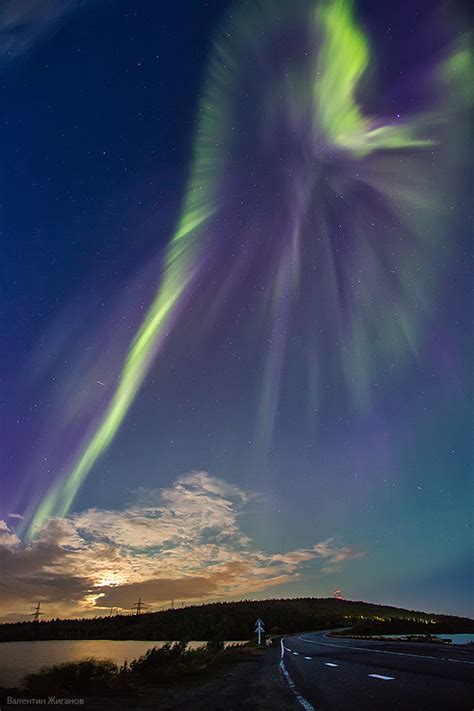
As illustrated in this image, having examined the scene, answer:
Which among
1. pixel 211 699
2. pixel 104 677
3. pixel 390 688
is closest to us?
pixel 390 688

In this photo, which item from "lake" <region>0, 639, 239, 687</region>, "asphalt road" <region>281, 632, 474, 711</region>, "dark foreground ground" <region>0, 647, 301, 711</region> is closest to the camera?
"asphalt road" <region>281, 632, 474, 711</region>

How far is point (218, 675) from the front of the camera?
19.7m

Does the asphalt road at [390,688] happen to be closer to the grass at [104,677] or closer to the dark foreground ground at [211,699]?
the dark foreground ground at [211,699]

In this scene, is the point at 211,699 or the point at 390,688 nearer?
the point at 390,688

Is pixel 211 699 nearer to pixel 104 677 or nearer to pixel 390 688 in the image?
pixel 390 688

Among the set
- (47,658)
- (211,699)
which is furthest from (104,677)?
(47,658)

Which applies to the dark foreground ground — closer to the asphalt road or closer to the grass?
the asphalt road

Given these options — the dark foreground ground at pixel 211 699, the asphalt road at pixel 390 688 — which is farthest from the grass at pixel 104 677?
the asphalt road at pixel 390 688

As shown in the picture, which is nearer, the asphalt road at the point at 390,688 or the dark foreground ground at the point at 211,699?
the asphalt road at the point at 390,688

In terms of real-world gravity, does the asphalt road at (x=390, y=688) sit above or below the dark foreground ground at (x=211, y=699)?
above

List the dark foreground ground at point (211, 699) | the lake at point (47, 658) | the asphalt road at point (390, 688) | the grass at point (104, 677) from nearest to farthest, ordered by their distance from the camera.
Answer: the asphalt road at point (390, 688), the dark foreground ground at point (211, 699), the grass at point (104, 677), the lake at point (47, 658)

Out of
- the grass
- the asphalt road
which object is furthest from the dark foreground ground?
the grass

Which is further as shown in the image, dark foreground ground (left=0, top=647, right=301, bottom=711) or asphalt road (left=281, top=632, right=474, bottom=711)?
dark foreground ground (left=0, top=647, right=301, bottom=711)

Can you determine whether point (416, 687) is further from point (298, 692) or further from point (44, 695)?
point (44, 695)
